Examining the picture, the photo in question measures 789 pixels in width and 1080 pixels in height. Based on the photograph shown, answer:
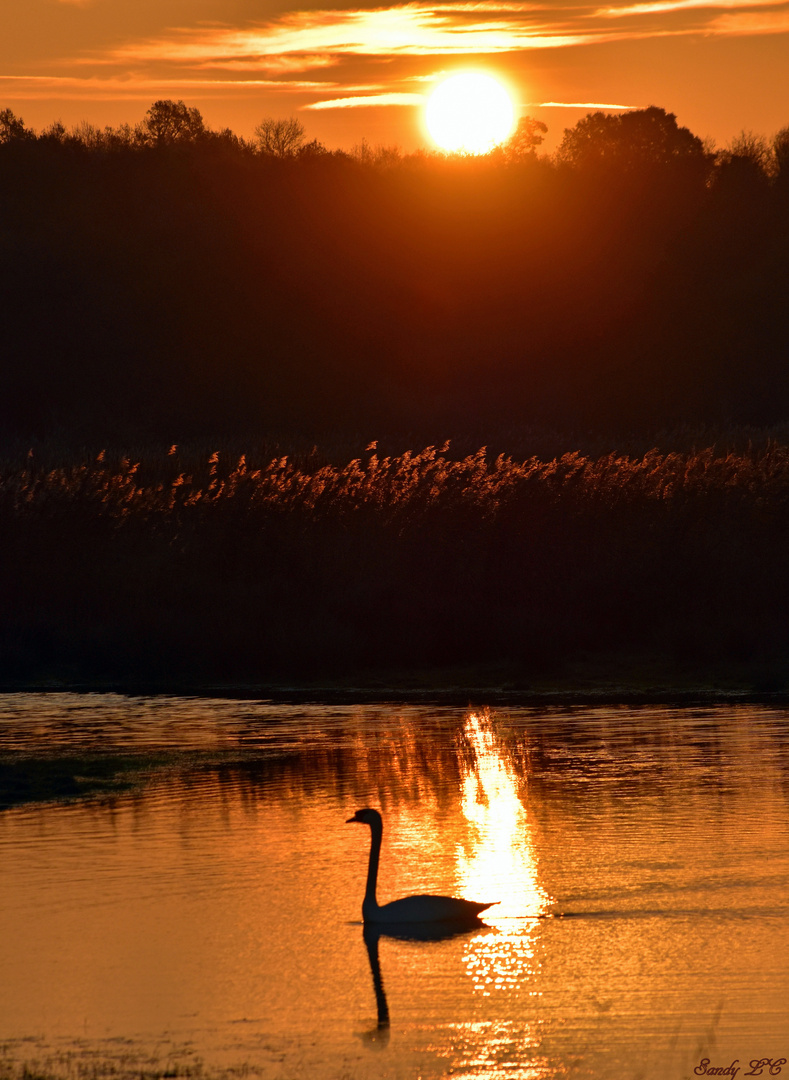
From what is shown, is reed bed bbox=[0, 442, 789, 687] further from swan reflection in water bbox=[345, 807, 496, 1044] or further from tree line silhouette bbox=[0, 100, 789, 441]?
tree line silhouette bbox=[0, 100, 789, 441]

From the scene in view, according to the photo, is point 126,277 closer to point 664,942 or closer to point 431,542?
point 431,542

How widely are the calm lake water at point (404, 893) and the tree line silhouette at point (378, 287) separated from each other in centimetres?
2768

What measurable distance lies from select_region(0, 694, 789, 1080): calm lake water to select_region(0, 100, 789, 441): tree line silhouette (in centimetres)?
2768

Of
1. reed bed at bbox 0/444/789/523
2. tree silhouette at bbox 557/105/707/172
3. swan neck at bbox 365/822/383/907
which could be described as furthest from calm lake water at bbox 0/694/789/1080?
tree silhouette at bbox 557/105/707/172

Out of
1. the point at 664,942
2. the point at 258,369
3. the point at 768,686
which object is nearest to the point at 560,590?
the point at 768,686

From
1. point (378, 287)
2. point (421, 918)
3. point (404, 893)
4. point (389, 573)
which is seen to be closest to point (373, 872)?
point (421, 918)

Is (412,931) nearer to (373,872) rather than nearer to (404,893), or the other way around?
(373,872)

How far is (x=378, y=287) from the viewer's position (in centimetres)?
4875

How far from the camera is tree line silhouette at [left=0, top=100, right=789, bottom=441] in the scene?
4412 centimetres

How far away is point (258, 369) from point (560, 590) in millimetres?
Answer: 28038

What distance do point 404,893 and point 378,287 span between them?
134 feet

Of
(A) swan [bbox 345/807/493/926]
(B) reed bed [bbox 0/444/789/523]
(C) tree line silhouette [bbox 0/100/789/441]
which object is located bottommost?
(A) swan [bbox 345/807/493/926]
